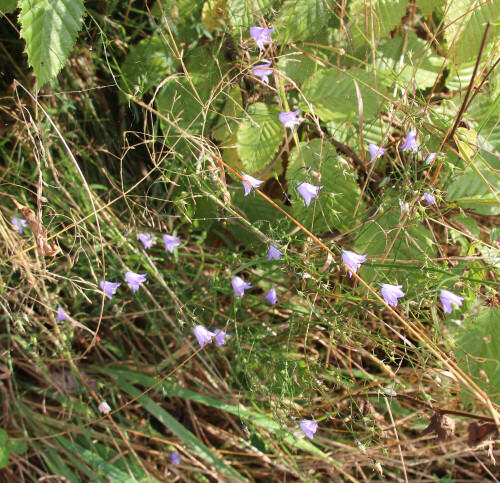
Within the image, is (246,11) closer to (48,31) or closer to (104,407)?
(48,31)

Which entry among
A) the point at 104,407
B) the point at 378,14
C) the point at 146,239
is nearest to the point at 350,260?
the point at 146,239

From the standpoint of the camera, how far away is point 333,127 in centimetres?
153

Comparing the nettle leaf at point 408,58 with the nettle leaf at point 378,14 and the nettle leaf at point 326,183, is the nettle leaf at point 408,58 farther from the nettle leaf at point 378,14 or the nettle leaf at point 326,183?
the nettle leaf at point 326,183

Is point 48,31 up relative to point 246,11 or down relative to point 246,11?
up

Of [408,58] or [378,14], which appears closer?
[378,14]

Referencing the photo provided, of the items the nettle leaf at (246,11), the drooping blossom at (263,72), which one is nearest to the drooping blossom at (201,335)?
the drooping blossom at (263,72)

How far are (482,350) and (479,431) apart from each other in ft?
0.76

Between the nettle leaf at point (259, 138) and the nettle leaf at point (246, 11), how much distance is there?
0.23 m

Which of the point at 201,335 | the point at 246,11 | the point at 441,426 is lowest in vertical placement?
the point at 441,426

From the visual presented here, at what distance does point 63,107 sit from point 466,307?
1412 mm

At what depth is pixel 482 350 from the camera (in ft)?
4.17

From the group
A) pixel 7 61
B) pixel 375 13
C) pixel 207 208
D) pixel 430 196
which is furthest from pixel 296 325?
pixel 7 61

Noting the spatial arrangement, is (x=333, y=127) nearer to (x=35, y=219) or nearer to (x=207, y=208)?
(x=207, y=208)

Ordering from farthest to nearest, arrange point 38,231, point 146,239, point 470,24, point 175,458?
point 175,458 < point 146,239 < point 470,24 < point 38,231
